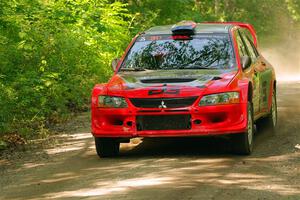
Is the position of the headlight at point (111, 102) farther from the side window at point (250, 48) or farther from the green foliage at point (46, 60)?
the side window at point (250, 48)

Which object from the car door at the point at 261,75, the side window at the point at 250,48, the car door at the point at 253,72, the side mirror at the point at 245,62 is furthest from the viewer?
the side window at the point at 250,48

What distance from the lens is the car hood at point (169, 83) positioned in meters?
8.99

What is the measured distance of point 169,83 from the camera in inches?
362

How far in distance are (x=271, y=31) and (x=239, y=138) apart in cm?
5198

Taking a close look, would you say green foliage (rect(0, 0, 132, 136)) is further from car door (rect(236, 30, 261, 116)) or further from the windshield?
car door (rect(236, 30, 261, 116))

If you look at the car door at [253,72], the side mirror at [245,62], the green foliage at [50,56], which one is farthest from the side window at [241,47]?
the green foliage at [50,56]

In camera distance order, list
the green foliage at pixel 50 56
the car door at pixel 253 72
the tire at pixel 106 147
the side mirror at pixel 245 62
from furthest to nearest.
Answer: the green foliage at pixel 50 56
the car door at pixel 253 72
the side mirror at pixel 245 62
the tire at pixel 106 147

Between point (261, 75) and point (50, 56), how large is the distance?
5.88m

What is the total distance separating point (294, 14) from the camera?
64.0 meters

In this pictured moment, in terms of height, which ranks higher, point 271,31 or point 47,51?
point 47,51

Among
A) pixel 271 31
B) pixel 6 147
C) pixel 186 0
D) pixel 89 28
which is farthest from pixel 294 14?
pixel 6 147

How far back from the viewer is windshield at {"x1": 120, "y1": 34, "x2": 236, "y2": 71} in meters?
10.0

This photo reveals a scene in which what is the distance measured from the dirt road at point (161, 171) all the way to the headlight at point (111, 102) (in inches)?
29.1

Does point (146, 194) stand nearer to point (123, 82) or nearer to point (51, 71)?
point (123, 82)
